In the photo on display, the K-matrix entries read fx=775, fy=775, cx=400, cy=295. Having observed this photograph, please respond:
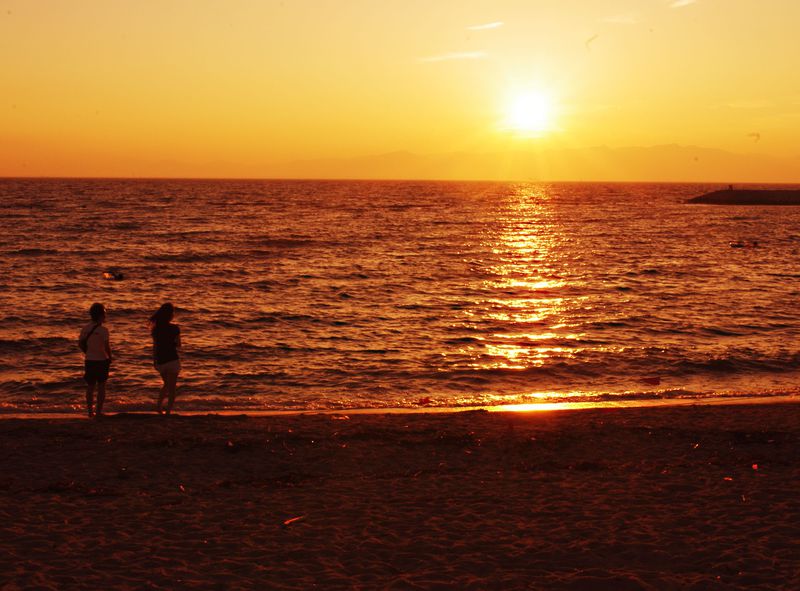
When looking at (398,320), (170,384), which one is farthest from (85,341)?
(398,320)

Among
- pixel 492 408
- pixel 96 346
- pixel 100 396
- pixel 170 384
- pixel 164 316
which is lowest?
pixel 492 408

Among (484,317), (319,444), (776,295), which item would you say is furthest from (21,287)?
(776,295)

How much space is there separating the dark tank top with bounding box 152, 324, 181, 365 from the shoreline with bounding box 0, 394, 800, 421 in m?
1.25

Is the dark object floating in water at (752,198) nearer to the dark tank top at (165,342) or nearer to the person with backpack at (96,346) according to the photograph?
the dark tank top at (165,342)

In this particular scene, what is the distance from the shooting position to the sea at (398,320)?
57.3 ft

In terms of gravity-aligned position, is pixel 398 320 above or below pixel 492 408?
above

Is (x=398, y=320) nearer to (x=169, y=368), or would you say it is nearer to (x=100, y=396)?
(x=169, y=368)

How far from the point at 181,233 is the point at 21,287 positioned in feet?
112

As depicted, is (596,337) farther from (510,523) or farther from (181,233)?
(181,233)

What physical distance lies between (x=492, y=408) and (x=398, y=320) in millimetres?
12252

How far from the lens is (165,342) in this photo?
42.2 ft

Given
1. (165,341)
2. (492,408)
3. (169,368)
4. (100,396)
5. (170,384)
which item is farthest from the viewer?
(492,408)

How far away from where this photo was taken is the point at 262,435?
484 inches

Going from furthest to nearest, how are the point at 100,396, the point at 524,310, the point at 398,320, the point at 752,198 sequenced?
the point at 752,198 → the point at 524,310 → the point at 398,320 → the point at 100,396
